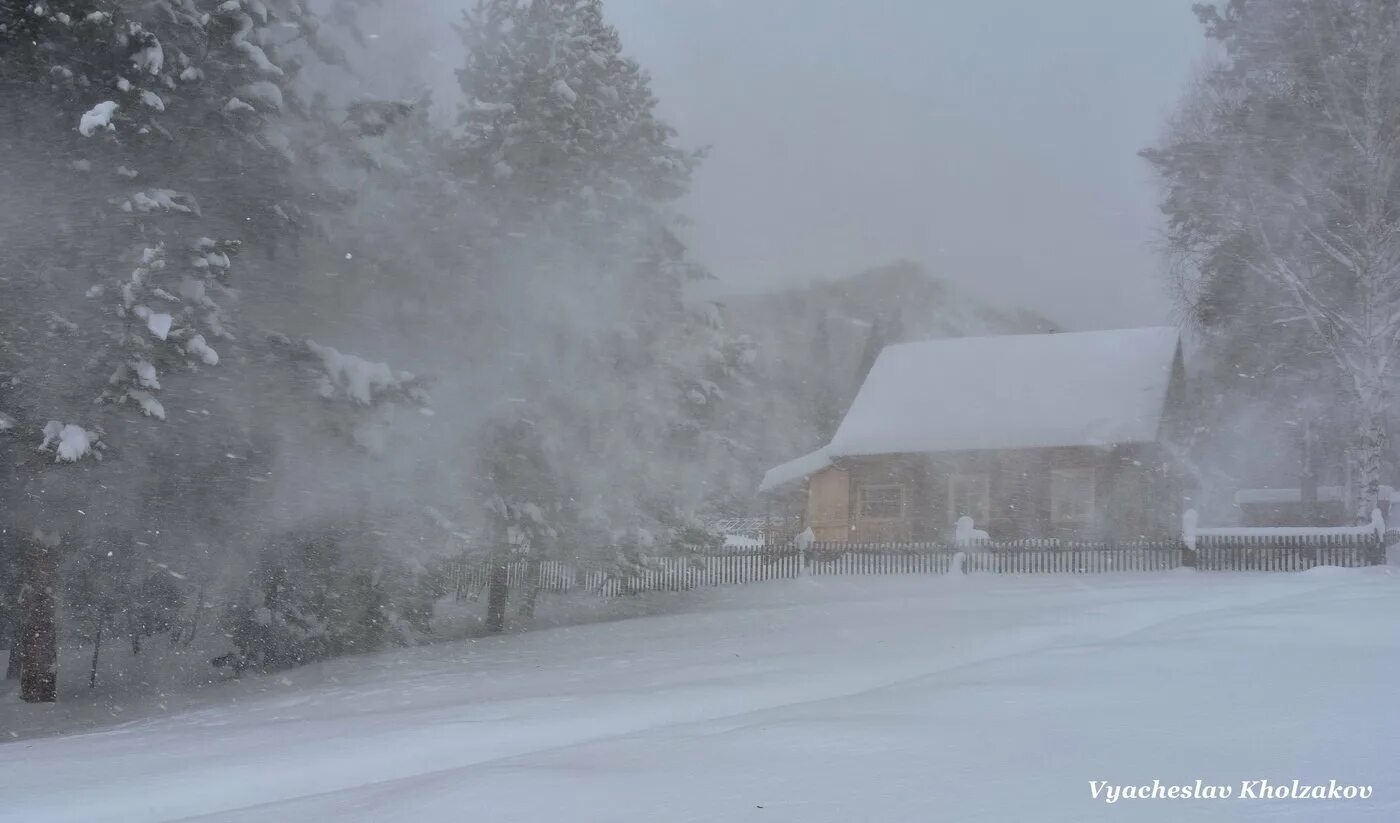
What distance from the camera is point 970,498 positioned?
30.0m

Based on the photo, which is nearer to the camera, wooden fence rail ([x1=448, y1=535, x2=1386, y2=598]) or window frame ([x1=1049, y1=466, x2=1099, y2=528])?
wooden fence rail ([x1=448, y1=535, x2=1386, y2=598])

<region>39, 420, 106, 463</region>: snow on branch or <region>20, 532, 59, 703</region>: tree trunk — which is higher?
<region>39, 420, 106, 463</region>: snow on branch

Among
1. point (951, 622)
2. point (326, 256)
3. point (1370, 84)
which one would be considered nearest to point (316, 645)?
point (326, 256)

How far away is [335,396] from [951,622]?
7.72 m

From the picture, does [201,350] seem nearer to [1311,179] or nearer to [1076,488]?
[1311,179]

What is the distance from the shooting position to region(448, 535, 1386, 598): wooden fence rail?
65.0ft

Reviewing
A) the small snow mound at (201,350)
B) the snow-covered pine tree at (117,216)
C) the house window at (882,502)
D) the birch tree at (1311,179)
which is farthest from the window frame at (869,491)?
the small snow mound at (201,350)

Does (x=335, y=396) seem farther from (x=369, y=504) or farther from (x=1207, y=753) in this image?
(x=1207, y=753)

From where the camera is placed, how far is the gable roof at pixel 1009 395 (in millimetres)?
28875

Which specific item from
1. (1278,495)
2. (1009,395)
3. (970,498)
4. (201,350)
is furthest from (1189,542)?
(1278,495)

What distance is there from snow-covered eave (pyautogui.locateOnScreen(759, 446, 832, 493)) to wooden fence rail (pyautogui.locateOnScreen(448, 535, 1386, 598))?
7.00m

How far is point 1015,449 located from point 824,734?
24755 mm

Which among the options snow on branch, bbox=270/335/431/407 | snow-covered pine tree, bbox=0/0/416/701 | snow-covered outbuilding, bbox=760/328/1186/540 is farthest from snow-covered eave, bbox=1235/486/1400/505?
snow-covered pine tree, bbox=0/0/416/701

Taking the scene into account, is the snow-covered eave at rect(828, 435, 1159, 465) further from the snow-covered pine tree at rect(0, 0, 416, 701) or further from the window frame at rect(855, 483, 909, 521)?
the snow-covered pine tree at rect(0, 0, 416, 701)
